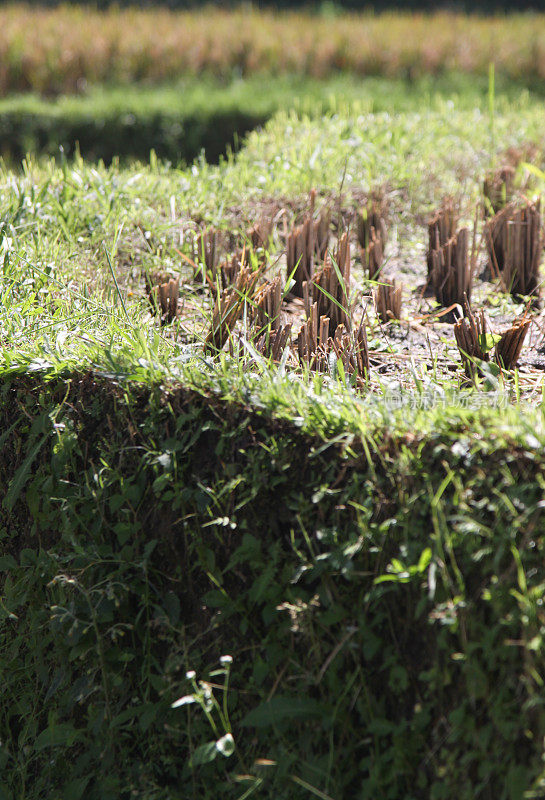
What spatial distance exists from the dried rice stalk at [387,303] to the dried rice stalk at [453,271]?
32 centimetres

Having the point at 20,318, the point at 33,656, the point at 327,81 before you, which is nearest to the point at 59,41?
the point at 327,81

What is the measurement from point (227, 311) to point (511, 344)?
3.15 ft

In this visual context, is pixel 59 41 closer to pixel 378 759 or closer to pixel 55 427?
pixel 55 427

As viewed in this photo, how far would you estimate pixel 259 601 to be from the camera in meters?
2.02

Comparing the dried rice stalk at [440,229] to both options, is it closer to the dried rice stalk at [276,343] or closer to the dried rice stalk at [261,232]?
the dried rice stalk at [261,232]

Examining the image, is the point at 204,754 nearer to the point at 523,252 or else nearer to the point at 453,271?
the point at 453,271

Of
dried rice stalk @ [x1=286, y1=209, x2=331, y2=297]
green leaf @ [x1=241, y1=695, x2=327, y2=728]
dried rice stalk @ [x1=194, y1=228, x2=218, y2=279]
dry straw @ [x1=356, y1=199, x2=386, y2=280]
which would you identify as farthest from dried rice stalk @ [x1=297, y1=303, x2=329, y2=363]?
green leaf @ [x1=241, y1=695, x2=327, y2=728]

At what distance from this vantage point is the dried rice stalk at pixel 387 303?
3209mm

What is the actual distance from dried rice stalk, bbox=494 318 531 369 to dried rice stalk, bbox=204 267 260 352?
0.87 meters

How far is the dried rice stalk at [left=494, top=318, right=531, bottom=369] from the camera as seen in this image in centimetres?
270

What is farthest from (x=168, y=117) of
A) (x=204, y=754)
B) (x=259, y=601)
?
(x=204, y=754)

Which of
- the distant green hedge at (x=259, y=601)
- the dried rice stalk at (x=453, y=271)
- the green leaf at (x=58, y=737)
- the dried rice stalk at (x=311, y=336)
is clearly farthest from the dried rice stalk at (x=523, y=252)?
the green leaf at (x=58, y=737)

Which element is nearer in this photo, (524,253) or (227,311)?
(227,311)

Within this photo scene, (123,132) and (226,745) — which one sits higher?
(123,132)
